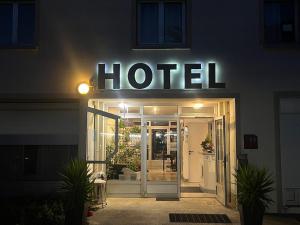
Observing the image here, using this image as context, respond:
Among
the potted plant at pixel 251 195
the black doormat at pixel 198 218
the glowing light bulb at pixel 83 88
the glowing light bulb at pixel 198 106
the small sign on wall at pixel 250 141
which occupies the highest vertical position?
the glowing light bulb at pixel 83 88

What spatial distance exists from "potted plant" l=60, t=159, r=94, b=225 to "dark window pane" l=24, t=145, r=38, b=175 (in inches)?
81.7

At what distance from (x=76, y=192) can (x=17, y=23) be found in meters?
4.83

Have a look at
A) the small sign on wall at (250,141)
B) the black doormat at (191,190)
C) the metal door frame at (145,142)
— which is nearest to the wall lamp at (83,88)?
the metal door frame at (145,142)

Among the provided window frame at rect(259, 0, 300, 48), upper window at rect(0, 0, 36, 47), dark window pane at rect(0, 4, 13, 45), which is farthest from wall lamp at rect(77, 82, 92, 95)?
window frame at rect(259, 0, 300, 48)

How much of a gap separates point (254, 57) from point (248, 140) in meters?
1.98

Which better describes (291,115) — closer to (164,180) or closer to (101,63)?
(164,180)

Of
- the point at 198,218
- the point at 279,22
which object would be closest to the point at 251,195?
the point at 198,218

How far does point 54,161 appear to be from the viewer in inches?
410

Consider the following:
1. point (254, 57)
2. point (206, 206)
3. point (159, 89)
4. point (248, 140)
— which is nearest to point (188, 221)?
point (206, 206)

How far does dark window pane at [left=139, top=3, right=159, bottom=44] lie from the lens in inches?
412

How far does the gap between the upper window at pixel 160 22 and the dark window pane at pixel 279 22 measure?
2050 mm

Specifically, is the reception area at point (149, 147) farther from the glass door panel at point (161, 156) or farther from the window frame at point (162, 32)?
the window frame at point (162, 32)

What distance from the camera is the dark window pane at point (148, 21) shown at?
10.5 meters

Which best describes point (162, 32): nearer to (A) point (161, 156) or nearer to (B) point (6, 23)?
(A) point (161, 156)
